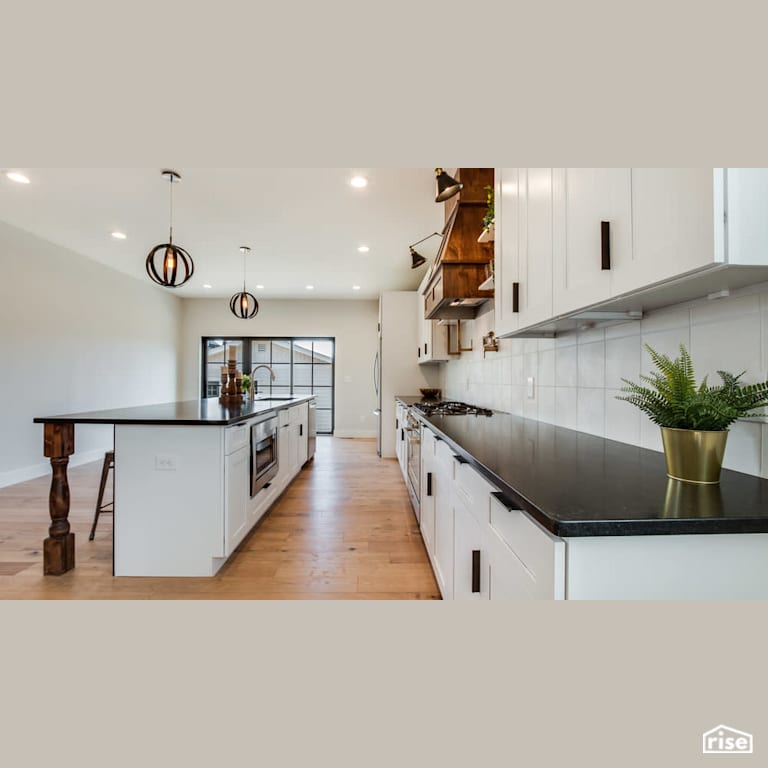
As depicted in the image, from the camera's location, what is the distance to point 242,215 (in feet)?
12.8

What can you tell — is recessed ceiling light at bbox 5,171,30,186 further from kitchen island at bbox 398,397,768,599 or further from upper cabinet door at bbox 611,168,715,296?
upper cabinet door at bbox 611,168,715,296

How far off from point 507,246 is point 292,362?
660 centimetres

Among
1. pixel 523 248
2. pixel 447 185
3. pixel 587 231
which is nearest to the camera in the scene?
pixel 587 231

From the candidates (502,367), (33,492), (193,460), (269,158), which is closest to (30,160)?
(269,158)

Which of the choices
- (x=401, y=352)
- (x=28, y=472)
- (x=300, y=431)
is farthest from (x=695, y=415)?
(x=28, y=472)

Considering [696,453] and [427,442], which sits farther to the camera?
[427,442]

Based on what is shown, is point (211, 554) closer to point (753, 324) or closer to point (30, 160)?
point (753, 324)

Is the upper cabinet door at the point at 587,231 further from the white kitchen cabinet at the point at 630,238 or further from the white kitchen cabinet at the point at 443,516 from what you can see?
the white kitchen cabinet at the point at 443,516

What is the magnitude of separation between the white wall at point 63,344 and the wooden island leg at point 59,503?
2.81 meters

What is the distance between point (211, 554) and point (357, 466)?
2.97 meters

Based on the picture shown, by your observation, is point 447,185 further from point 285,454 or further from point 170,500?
point 285,454

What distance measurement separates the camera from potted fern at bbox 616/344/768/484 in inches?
32.6

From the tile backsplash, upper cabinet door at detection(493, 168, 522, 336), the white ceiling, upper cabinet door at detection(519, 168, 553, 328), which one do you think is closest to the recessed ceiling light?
the white ceiling

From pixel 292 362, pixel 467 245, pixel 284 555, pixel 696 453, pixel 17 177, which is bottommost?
pixel 284 555
